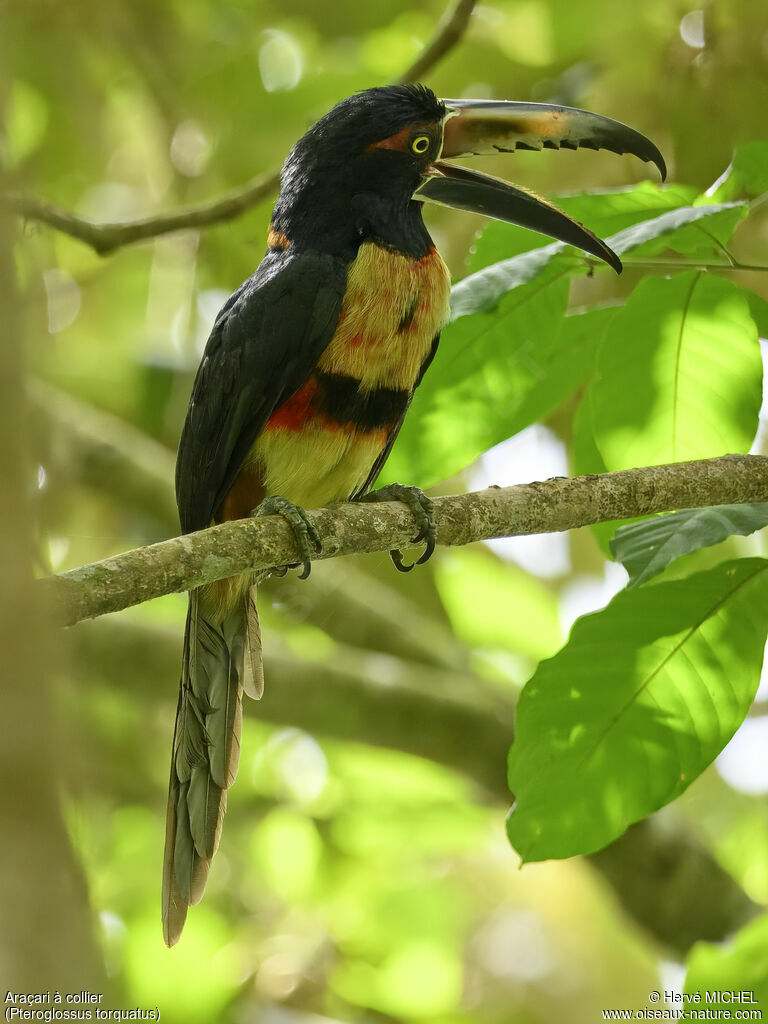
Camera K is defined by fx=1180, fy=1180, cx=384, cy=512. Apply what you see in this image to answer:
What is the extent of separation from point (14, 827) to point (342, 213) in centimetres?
282

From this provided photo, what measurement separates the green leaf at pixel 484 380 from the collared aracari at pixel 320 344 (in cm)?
20

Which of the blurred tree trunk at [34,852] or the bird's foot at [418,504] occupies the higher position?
the bird's foot at [418,504]

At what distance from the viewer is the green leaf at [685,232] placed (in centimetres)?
232

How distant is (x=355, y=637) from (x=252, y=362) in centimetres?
219

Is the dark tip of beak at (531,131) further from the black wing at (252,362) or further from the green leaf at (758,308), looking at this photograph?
the black wing at (252,362)

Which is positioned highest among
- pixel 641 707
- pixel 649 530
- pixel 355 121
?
pixel 355 121

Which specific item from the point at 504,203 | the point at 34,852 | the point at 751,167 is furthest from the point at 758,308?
the point at 34,852

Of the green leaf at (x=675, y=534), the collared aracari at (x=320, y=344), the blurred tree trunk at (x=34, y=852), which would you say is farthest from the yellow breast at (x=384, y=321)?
the blurred tree trunk at (x=34, y=852)

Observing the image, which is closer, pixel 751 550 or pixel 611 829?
pixel 611 829

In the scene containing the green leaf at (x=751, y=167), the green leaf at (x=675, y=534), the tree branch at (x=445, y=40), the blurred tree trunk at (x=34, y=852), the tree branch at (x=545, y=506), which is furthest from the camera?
the tree branch at (x=445, y=40)

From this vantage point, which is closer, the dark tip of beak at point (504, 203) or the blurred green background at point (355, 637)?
the dark tip of beak at point (504, 203)

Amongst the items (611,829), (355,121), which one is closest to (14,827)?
(611,829)

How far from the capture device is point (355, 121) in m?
3.38

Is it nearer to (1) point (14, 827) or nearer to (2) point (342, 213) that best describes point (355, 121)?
(2) point (342, 213)
